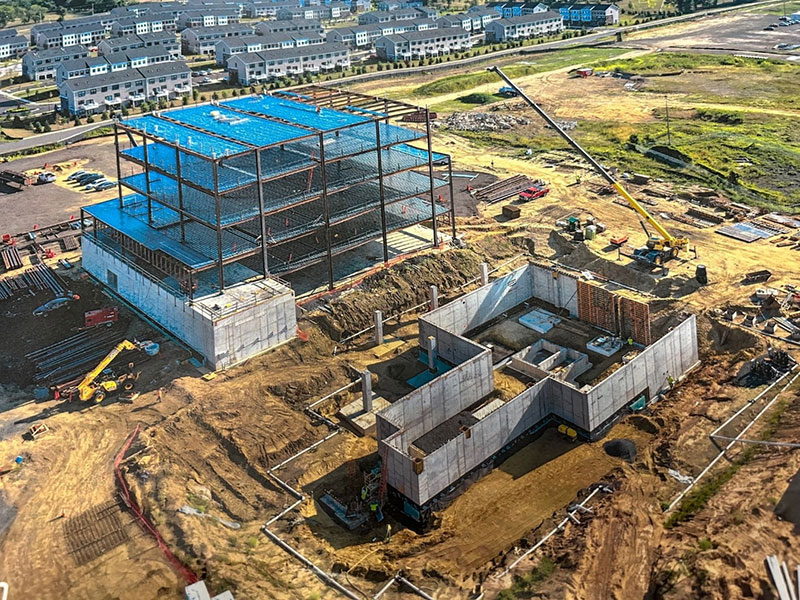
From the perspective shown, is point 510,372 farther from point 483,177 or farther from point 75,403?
point 483,177

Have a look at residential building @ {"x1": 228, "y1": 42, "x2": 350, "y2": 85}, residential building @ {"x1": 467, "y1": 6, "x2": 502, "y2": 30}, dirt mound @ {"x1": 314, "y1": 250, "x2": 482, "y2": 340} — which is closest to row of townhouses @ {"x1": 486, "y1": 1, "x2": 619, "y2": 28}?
residential building @ {"x1": 467, "y1": 6, "x2": 502, "y2": 30}

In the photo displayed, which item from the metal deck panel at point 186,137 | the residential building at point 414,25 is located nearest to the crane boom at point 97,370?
the metal deck panel at point 186,137

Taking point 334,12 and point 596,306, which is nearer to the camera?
point 596,306

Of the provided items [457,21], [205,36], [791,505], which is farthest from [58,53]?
[791,505]

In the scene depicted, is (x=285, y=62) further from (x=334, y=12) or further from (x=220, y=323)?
(x=220, y=323)

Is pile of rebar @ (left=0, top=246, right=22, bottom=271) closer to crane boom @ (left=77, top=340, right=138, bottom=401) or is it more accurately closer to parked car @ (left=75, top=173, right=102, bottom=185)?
crane boom @ (left=77, top=340, right=138, bottom=401)

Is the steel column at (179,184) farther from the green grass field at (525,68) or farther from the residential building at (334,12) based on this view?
the residential building at (334,12)
